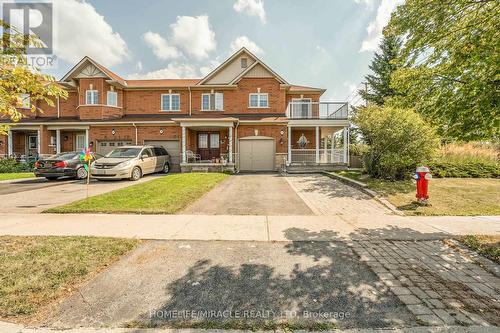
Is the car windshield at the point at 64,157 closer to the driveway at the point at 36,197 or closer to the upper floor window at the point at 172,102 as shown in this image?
the driveway at the point at 36,197

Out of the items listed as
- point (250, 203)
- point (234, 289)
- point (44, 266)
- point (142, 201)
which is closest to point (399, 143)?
point (250, 203)

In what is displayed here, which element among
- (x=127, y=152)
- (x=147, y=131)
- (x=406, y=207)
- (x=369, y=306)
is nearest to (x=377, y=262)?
(x=369, y=306)

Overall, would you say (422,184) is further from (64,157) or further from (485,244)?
(64,157)

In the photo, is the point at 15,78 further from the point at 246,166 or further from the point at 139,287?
the point at 246,166

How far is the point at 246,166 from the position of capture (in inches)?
739

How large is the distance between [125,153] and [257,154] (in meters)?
9.39

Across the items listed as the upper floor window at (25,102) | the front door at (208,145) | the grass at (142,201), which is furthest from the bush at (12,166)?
the upper floor window at (25,102)

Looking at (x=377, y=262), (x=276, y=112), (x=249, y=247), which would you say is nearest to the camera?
(x=377, y=262)

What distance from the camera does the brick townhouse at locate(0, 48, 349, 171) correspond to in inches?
707

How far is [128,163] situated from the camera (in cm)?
1262

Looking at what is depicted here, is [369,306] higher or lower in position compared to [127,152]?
lower

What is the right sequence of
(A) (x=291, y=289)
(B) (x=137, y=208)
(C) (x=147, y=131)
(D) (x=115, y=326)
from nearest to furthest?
(D) (x=115, y=326), (A) (x=291, y=289), (B) (x=137, y=208), (C) (x=147, y=131)

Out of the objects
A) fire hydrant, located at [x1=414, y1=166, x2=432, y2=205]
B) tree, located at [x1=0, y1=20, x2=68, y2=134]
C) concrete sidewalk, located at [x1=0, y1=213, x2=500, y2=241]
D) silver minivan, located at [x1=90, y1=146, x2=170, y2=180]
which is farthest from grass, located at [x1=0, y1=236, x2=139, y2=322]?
fire hydrant, located at [x1=414, y1=166, x2=432, y2=205]

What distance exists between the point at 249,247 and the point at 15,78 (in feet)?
15.4
